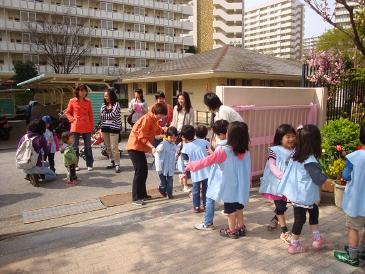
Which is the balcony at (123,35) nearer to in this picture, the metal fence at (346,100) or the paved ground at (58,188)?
the paved ground at (58,188)

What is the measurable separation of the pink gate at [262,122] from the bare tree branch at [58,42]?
1428 inches

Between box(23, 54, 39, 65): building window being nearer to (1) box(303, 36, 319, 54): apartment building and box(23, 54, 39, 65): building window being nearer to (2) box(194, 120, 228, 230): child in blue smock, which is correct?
(1) box(303, 36, 319, 54): apartment building

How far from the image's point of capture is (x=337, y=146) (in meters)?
5.11

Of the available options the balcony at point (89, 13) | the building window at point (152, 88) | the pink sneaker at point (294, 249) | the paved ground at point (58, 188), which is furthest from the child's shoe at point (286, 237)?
the balcony at point (89, 13)

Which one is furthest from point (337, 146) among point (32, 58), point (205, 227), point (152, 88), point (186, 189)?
point (32, 58)

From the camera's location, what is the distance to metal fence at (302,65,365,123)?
8328mm

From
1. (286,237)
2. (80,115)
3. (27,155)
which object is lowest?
(286,237)

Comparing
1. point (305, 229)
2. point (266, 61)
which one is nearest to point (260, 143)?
point (305, 229)

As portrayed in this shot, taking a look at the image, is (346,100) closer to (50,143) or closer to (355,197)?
(355,197)

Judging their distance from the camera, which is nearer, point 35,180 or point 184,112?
point 184,112

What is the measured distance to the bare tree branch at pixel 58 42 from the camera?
38.2m

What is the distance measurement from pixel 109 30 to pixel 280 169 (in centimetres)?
4908

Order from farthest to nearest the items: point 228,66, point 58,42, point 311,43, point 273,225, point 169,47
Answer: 1. point 311,43
2. point 169,47
3. point 58,42
4. point 228,66
5. point 273,225

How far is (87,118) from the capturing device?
291 inches
